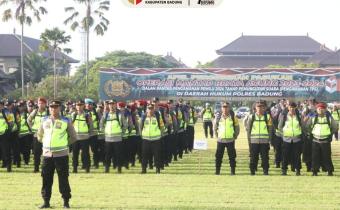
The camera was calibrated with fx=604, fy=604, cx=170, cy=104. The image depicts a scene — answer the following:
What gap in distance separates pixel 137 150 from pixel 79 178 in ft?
14.5

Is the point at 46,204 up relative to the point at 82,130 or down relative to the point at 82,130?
down

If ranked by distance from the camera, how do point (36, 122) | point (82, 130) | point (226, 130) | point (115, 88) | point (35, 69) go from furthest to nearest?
1. point (35, 69)
2. point (115, 88)
3. point (36, 122)
4. point (82, 130)
5. point (226, 130)

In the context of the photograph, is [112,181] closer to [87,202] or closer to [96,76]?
[87,202]

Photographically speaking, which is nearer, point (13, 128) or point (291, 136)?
point (291, 136)

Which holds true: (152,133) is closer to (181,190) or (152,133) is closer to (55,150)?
(181,190)

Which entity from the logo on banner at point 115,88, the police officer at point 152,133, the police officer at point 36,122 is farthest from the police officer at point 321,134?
the logo on banner at point 115,88

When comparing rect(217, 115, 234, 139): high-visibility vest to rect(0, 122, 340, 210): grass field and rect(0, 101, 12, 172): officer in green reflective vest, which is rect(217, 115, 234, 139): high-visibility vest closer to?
rect(0, 122, 340, 210): grass field

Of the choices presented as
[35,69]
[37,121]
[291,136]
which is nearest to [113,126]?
[37,121]

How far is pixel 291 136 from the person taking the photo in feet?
55.1

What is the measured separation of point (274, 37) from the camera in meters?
147

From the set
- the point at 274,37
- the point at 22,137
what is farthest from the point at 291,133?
the point at 274,37

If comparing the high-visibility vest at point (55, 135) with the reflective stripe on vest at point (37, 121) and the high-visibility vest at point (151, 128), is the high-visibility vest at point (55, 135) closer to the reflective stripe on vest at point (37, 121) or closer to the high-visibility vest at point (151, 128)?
the high-visibility vest at point (151, 128)

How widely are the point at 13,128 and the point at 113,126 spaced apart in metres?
3.48

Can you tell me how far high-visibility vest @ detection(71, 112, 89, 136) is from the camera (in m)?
16.9
